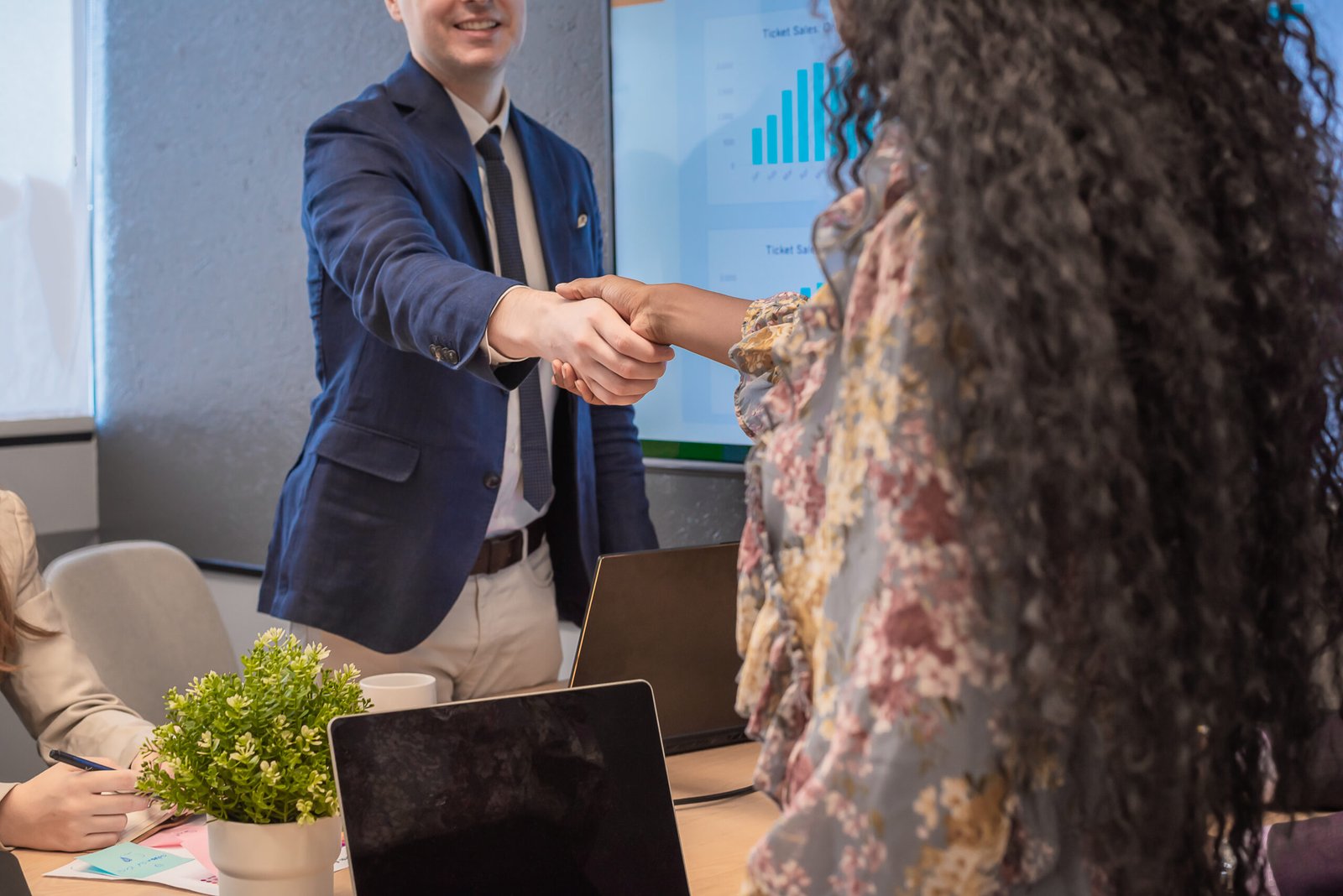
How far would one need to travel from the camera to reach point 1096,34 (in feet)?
2.16

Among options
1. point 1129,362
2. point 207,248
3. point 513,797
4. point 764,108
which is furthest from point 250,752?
point 207,248

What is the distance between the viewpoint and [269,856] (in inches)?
40.5

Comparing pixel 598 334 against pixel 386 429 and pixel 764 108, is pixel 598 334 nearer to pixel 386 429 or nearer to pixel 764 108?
pixel 386 429

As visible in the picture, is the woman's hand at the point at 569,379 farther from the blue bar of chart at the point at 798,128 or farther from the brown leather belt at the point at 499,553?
the blue bar of chart at the point at 798,128

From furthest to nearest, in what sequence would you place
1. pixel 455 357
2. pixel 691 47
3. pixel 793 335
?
pixel 691 47 < pixel 455 357 < pixel 793 335

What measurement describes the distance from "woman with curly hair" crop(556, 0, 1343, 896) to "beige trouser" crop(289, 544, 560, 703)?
4.35 ft

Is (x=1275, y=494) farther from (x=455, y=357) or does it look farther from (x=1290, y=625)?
(x=455, y=357)

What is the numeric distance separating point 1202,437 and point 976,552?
5.3 inches

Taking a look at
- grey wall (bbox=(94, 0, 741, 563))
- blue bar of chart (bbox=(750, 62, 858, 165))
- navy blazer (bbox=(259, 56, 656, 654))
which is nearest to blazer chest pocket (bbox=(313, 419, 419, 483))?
navy blazer (bbox=(259, 56, 656, 654))

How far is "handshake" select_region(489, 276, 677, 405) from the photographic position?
4.82 ft

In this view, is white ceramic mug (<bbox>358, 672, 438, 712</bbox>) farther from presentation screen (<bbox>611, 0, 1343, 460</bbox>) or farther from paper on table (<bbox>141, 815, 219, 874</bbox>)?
presentation screen (<bbox>611, 0, 1343, 460</bbox>)

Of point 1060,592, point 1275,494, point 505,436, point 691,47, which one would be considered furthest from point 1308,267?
point 691,47

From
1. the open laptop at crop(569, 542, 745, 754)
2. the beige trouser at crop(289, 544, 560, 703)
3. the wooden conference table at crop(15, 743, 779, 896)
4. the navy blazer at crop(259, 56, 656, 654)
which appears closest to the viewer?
the wooden conference table at crop(15, 743, 779, 896)

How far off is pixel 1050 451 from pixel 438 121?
5.08 feet
